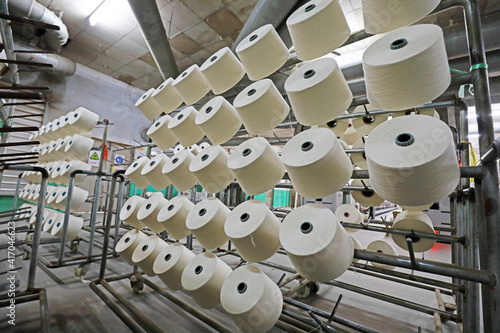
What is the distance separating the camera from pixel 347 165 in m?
1.03

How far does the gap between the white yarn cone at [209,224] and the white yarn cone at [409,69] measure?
1046 millimetres

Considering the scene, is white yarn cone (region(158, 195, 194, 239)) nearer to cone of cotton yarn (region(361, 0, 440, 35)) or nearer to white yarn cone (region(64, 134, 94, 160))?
cone of cotton yarn (region(361, 0, 440, 35))

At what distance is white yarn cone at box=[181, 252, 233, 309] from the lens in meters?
1.31

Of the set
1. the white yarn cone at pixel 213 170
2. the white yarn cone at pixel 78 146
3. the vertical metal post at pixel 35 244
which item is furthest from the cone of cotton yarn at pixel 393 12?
the white yarn cone at pixel 78 146

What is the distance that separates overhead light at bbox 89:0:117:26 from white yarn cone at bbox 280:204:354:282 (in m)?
4.62

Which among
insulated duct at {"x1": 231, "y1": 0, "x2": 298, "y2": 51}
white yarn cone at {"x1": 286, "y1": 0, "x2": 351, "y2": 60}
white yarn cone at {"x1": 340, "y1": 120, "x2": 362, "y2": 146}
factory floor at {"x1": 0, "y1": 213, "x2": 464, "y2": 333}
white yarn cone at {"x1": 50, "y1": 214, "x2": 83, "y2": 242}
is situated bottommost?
factory floor at {"x1": 0, "y1": 213, "x2": 464, "y2": 333}

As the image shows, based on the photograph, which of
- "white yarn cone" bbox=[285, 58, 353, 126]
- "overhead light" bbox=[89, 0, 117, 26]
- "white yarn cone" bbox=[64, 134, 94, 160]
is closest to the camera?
"white yarn cone" bbox=[285, 58, 353, 126]

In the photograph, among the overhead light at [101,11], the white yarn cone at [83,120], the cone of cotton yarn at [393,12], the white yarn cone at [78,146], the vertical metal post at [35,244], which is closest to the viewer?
the cone of cotton yarn at [393,12]

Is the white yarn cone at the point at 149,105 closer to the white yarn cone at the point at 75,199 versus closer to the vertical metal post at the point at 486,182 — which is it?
→ the white yarn cone at the point at 75,199

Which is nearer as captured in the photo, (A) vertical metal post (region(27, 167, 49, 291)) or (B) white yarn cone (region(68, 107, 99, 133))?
(A) vertical metal post (region(27, 167, 49, 291))

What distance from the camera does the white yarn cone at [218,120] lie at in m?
1.49

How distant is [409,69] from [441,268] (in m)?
0.71

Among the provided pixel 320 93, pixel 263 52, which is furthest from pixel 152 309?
pixel 263 52

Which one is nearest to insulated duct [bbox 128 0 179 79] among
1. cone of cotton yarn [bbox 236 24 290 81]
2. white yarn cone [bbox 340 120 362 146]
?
cone of cotton yarn [bbox 236 24 290 81]
